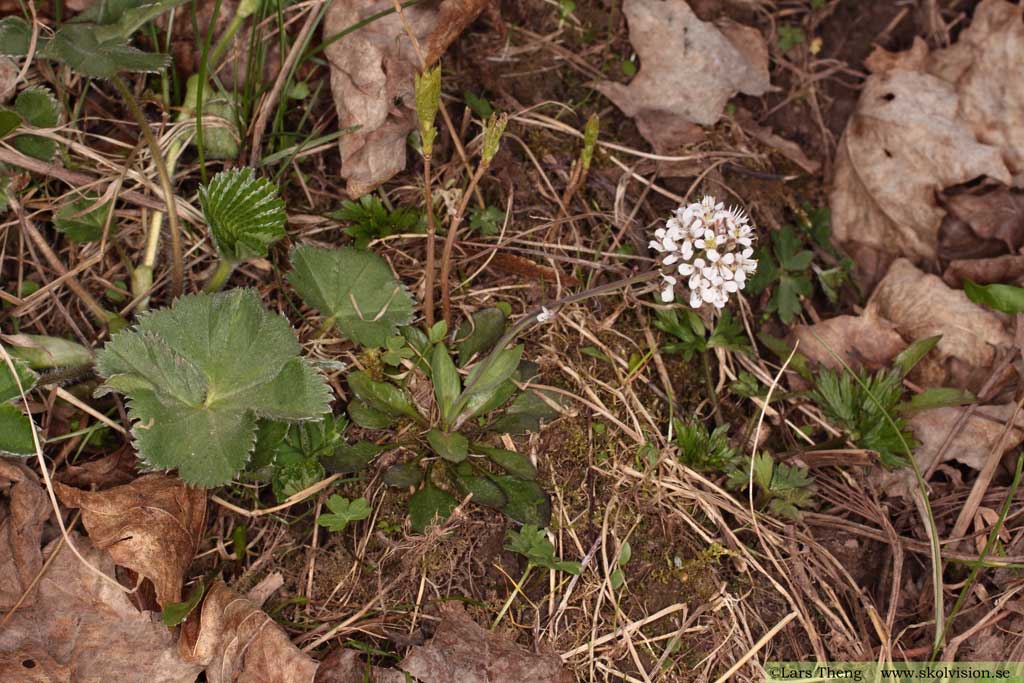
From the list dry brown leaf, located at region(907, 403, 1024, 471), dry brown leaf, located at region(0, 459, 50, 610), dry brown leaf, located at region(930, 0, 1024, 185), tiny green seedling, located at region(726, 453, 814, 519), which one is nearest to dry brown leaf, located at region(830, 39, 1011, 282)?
dry brown leaf, located at region(930, 0, 1024, 185)

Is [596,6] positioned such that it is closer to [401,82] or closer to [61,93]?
[401,82]

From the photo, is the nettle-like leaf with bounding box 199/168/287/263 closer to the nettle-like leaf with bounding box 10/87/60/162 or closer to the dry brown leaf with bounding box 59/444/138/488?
the nettle-like leaf with bounding box 10/87/60/162

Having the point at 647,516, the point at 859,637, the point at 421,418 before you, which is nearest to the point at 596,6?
the point at 421,418

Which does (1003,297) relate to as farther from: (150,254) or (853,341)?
(150,254)

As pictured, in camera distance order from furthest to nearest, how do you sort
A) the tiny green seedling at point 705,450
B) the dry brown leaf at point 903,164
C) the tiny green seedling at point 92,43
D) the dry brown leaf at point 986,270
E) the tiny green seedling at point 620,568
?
the dry brown leaf at point 903,164
the dry brown leaf at point 986,270
the tiny green seedling at point 705,450
the tiny green seedling at point 620,568
the tiny green seedling at point 92,43

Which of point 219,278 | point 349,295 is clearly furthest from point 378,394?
point 219,278

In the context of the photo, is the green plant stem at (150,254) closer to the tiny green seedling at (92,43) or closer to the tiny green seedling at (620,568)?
the tiny green seedling at (92,43)

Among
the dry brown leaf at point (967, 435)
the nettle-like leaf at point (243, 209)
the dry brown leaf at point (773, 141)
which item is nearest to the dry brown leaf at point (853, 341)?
the dry brown leaf at point (967, 435)
